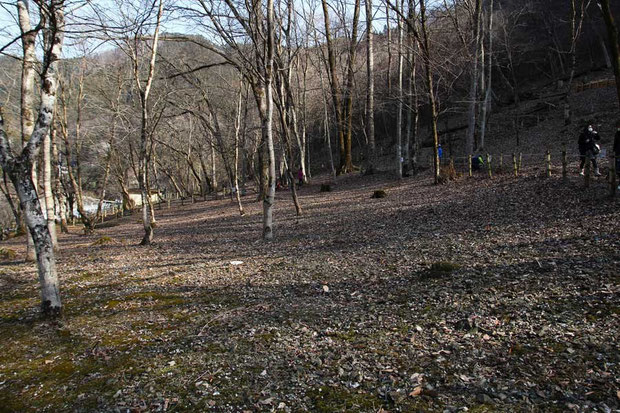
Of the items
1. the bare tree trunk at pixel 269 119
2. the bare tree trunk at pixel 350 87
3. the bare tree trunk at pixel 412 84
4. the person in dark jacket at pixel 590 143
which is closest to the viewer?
the bare tree trunk at pixel 269 119

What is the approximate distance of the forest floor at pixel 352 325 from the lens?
3.50 metres

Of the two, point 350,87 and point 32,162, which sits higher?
point 350,87

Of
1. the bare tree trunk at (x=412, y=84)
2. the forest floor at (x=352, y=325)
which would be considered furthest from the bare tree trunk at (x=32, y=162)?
the bare tree trunk at (x=412, y=84)

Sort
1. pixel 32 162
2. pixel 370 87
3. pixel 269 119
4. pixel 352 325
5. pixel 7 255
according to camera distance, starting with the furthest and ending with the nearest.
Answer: pixel 370 87 < pixel 7 255 < pixel 269 119 < pixel 32 162 < pixel 352 325

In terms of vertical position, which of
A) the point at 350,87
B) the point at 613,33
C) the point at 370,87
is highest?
the point at 350,87

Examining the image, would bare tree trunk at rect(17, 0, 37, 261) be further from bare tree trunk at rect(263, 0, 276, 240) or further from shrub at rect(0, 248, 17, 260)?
shrub at rect(0, 248, 17, 260)

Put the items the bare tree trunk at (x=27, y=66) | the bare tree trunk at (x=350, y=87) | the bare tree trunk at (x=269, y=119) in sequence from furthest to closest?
the bare tree trunk at (x=350, y=87) → the bare tree trunk at (x=269, y=119) → the bare tree trunk at (x=27, y=66)

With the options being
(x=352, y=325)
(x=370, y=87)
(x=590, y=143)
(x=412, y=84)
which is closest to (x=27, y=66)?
(x=352, y=325)

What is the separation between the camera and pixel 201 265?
8.86 meters

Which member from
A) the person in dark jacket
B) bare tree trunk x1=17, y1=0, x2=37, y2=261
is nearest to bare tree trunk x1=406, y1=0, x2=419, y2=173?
the person in dark jacket

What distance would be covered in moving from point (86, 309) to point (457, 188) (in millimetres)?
12520

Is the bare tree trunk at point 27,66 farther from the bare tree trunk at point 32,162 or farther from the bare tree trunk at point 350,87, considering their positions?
the bare tree trunk at point 350,87

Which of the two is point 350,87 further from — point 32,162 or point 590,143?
point 32,162

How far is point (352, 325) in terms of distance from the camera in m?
4.91
